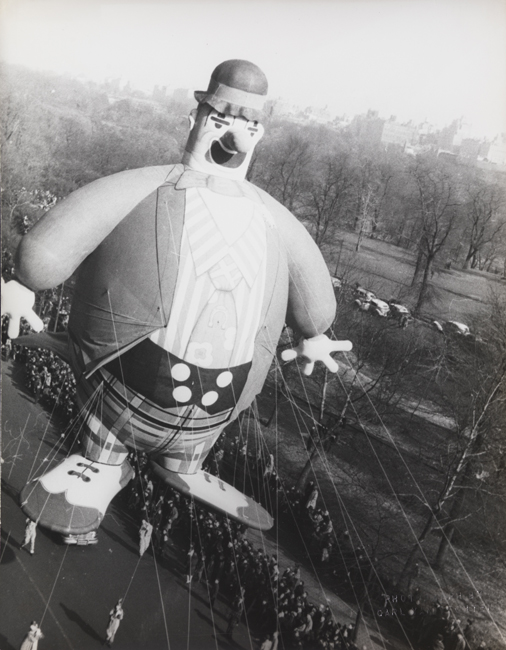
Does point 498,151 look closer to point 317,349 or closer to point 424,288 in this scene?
point 424,288

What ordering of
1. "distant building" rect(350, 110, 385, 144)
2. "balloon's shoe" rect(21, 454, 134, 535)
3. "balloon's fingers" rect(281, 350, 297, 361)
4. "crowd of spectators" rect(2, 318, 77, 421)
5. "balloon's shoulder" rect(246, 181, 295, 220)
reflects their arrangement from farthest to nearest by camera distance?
1. "crowd of spectators" rect(2, 318, 77, 421)
2. "distant building" rect(350, 110, 385, 144)
3. "balloon's fingers" rect(281, 350, 297, 361)
4. "balloon's shoulder" rect(246, 181, 295, 220)
5. "balloon's shoe" rect(21, 454, 134, 535)

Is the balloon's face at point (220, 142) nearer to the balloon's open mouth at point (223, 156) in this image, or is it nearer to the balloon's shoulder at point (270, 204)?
the balloon's open mouth at point (223, 156)

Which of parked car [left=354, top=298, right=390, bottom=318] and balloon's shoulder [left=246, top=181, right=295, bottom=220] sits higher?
balloon's shoulder [left=246, top=181, right=295, bottom=220]

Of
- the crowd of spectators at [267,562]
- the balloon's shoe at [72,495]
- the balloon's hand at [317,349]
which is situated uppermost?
the balloon's hand at [317,349]

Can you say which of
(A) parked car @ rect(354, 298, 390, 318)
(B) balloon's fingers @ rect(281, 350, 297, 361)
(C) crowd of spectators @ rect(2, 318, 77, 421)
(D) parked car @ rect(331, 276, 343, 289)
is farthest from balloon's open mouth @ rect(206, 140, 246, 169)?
(C) crowd of spectators @ rect(2, 318, 77, 421)

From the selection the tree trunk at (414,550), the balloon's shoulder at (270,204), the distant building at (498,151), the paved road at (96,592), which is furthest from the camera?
the tree trunk at (414,550)

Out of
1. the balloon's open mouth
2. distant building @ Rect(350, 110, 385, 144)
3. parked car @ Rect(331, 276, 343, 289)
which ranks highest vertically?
distant building @ Rect(350, 110, 385, 144)

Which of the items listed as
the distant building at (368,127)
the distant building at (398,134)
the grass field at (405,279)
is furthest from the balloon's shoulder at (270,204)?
the grass field at (405,279)

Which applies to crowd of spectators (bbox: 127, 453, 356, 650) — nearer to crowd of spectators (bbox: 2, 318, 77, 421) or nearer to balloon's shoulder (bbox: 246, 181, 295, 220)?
crowd of spectators (bbox: 2, 318, 77, 421)
